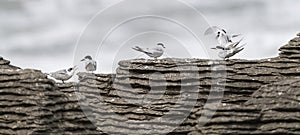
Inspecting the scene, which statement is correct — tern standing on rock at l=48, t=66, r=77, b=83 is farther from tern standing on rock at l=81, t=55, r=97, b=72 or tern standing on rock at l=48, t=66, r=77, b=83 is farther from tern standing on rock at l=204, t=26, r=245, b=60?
tern standing on rock at l=204, t=26, r=245, b=60

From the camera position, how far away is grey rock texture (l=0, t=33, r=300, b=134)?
21.4m

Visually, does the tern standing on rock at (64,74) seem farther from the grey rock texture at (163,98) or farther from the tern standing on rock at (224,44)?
the tern standing on rock at (224,44)

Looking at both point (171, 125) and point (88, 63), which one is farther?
point (88, 63)

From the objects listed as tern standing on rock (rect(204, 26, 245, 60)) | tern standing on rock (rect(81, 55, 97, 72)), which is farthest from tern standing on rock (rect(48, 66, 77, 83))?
tern standing on rock (rect(204, 26, 245, 60))

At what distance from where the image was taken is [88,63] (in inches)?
1042

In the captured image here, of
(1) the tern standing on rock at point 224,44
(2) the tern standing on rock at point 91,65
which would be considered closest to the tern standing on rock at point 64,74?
(2) the tern standing on rock at point 91,65

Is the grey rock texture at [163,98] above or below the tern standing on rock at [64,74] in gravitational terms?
below

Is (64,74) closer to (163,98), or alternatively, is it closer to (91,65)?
(91,65)

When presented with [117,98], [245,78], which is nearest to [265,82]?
[245,78]

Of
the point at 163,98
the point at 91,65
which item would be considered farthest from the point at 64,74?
the point at 163,98

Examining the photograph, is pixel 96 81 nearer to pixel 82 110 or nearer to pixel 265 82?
pixel 82 110

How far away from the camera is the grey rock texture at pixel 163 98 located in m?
21.4

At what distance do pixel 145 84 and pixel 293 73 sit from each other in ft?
17.5

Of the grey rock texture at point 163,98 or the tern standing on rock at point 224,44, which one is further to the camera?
the tern standing on rock at point 224,44
